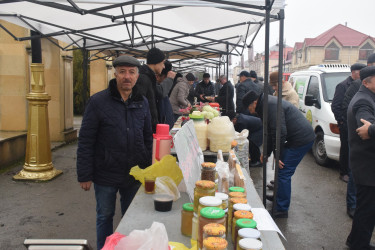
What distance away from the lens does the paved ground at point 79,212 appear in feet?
13.6

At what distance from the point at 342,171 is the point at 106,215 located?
17.2 ft

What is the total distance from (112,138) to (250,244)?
5.93 feet

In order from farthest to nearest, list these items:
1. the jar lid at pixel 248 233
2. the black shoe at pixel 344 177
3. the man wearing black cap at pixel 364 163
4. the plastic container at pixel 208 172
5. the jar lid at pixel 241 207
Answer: the black shoe at pixel 344 177
the man wearing black cap at pixel 364 163
the plastic container at pixel 208 172
the jar lid at pixel 241 207
the jar lid at pixel 248 233

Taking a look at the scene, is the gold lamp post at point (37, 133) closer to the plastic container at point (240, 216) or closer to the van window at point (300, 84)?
the plastic container at point (240, 216)

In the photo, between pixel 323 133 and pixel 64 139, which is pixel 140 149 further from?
pixel 64 139

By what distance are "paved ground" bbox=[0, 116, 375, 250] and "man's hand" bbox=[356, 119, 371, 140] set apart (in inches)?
59.5

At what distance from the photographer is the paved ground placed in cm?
416

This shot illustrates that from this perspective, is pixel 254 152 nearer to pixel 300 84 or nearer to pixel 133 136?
pixel 300 84

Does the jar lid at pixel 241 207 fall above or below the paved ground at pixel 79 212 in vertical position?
above

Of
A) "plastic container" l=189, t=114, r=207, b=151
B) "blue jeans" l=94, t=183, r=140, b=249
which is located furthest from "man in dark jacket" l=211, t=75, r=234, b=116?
"blue jeans" l=94, t=183, r=140, b=249

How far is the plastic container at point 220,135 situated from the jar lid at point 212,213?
1.57 m

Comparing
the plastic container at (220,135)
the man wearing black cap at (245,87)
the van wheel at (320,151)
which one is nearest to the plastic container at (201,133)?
the plastic container at (220,135)

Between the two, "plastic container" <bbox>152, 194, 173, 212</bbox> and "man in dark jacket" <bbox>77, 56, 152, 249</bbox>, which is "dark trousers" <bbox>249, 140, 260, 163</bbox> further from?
"plastic container" <bbox>152, 194, 173, 212</bbox>

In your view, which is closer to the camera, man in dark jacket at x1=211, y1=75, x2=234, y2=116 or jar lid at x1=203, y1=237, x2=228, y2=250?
jar lid at x1=203, y1=237, x2=228, y2=250
